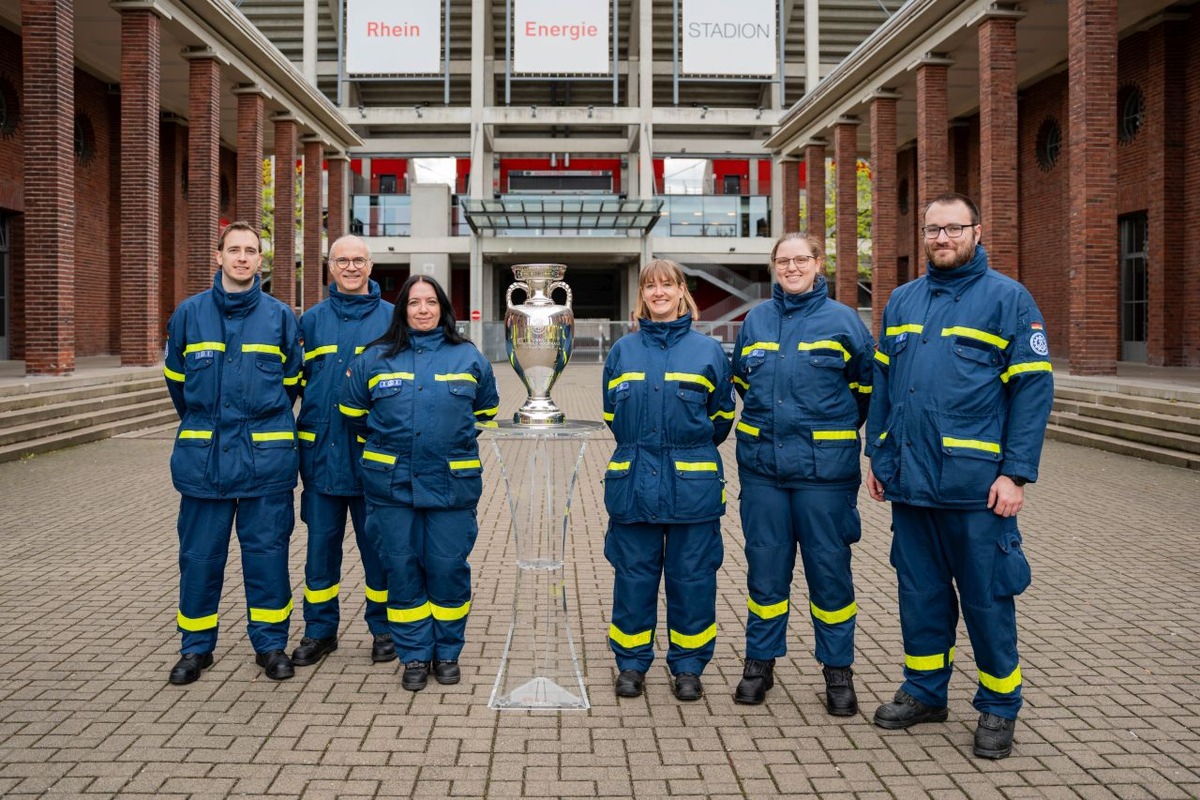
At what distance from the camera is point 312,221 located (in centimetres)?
3212

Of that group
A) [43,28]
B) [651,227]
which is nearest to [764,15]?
[651,227]

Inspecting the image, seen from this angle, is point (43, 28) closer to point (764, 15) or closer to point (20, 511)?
point (20, 511)

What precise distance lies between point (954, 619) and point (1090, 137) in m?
14.0

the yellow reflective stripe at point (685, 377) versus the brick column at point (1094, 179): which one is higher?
the brick column at point (1094, 179)

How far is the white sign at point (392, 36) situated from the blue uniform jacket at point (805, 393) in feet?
118

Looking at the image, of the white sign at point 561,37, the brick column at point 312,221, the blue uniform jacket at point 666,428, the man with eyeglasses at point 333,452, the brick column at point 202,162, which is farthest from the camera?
the white sign at point 561,37

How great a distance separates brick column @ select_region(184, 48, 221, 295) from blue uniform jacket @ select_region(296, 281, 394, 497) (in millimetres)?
17820

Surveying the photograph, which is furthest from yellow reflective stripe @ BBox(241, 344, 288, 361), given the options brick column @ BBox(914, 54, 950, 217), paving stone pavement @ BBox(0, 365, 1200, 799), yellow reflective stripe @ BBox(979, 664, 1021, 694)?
brick column @ BBox(914, 54, 950, 217)


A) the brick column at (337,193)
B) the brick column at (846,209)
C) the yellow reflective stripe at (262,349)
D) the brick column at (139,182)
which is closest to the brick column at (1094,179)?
the brick column at (846,209)

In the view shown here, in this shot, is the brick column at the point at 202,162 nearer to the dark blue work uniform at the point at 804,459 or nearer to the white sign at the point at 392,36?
the white sign at the point at 392,36

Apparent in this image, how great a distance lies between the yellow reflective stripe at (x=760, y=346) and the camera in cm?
441

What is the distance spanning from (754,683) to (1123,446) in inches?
390

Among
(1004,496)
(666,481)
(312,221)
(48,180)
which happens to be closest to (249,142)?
(312,221)

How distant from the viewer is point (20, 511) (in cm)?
860
